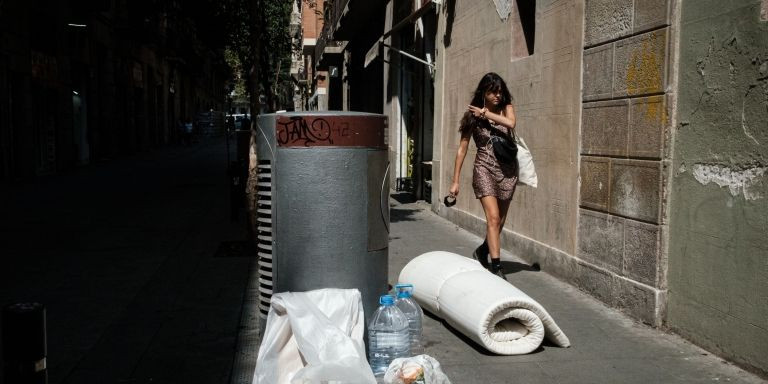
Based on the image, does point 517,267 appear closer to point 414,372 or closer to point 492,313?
point 492,313

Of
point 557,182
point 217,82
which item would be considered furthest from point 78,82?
point 217,82

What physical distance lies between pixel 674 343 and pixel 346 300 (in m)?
2.21

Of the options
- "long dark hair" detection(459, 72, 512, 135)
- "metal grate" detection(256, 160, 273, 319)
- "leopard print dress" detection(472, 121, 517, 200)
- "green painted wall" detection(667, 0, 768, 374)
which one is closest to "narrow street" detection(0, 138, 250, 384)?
"metal grate" detection(256, 160, 273, 319)

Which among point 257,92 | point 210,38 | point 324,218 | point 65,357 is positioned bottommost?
point 65,357

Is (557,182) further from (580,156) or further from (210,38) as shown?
(210,38)

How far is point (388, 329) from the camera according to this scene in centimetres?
404

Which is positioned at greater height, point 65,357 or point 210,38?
point 210,38

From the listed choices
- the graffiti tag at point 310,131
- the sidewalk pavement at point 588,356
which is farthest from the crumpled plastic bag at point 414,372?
the graffiti tag at point 310,131

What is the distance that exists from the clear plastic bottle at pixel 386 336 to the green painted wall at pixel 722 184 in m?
1.86

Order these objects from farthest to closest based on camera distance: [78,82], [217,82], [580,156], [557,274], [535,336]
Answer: [217,82], [78,82], [557,274], [580,156], [535,336]

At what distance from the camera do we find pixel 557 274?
6.70 m

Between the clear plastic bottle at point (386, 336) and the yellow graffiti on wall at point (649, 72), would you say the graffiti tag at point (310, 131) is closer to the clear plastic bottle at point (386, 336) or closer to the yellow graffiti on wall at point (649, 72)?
the clear plastic bottle at point (386, 336)

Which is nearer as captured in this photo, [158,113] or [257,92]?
[257,92]

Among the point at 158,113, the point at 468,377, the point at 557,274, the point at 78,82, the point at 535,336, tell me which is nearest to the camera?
the point at 468,377
